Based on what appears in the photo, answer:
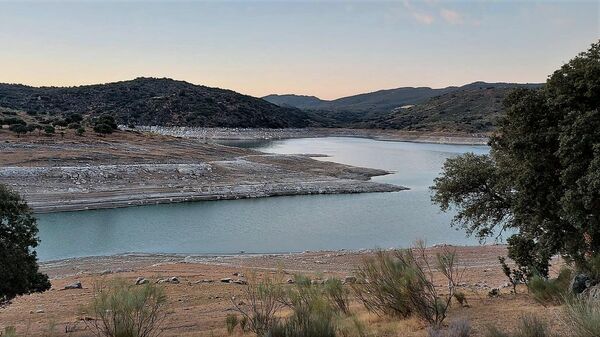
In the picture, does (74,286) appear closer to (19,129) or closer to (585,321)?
(585,321)

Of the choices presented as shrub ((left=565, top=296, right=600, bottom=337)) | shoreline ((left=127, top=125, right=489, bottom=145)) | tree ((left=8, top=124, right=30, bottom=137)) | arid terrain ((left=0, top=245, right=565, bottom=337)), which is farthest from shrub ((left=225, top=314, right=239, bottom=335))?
shoreline ((left=127, top=125, right=489, bottom=145))

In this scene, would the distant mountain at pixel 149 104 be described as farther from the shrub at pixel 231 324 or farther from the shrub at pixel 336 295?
the shrub at pixel 231 324

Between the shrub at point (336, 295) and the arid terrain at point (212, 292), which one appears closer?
the arid terrain at point (212, 292)

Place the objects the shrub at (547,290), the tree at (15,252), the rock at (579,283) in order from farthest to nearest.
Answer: the tree at (15,252), the rock at (579,283), the shrub at (547,290)

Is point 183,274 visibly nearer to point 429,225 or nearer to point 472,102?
point 429,225

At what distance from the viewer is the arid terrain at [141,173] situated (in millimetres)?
40312

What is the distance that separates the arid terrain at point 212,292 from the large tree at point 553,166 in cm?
178

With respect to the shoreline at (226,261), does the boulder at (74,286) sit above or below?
above

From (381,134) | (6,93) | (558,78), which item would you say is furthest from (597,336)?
(6,93)

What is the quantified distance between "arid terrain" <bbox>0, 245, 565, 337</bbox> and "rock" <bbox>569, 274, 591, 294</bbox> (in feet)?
2.89

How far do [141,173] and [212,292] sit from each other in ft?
109

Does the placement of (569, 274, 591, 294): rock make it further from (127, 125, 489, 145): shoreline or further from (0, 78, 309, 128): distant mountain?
(0, 78, 309, 128): distant mountain

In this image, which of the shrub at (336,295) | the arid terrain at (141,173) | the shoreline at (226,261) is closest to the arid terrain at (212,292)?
the shoreline at (226,261)

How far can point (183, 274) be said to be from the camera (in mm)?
20594
